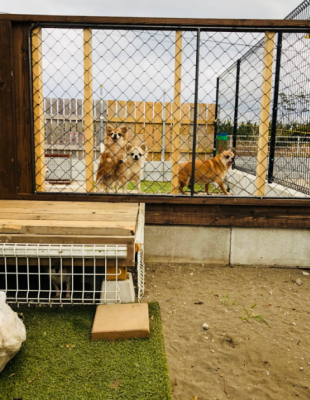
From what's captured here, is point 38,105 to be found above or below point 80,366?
above

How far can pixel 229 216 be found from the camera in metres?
2.87

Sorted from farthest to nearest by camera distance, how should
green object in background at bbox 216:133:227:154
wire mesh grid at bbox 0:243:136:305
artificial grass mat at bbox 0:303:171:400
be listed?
green object in background at bbox 216:133:227:154
wire mesh grid at bbox 0:243:136:305
artificial grass mat at bbox 0:303:171:400

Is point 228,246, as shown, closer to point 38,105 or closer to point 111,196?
point 111,196

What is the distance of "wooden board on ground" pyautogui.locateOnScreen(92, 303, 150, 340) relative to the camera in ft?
5.57

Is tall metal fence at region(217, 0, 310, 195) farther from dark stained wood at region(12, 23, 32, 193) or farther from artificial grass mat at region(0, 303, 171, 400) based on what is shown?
artificial grass mat at region(0, 303, 171, 400)

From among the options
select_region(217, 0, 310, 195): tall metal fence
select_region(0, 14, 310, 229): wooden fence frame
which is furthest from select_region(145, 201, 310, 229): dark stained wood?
select_region(217, 0, 310, 195): tall metal fence

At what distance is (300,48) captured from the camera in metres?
3.97

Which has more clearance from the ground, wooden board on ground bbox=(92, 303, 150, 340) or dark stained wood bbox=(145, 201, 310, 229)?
dark stained wood bbox=(145, 201, 310, 229)

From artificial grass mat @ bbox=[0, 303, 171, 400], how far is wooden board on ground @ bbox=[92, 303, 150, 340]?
0.03 meters

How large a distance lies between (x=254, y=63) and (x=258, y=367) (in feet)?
15.3

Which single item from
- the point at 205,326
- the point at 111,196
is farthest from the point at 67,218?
the point at 205,326

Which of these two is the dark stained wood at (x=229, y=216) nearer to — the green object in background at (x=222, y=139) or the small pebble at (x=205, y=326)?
the small pebble at (x=205, y=326)

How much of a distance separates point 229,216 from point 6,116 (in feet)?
6.51

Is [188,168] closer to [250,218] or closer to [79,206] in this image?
[250,218]
